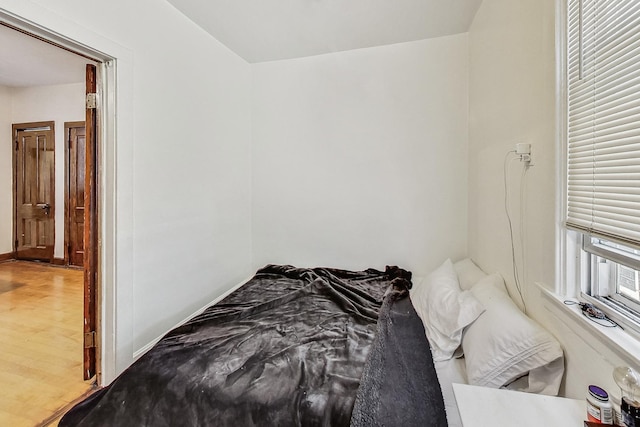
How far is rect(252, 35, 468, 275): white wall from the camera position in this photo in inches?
107

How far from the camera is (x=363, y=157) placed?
9.64ft

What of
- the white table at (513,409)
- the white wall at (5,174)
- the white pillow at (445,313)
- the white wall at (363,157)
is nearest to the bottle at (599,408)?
the white table at (513,409)

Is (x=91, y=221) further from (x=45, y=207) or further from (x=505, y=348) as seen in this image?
(x=45, y=207)

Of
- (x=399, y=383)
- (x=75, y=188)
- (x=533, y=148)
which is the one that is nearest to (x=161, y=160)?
(x=399, y=383)

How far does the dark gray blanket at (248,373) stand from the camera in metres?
1.16

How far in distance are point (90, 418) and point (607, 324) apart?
6.42ft

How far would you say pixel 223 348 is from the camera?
1497 mm

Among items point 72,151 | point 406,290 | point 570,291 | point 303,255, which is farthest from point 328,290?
point 72,151

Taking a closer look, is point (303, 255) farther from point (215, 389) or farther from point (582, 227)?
point (582, 227)

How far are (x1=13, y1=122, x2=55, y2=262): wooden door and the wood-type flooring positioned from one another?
95 centimetres

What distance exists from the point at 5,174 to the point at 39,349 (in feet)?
13.3

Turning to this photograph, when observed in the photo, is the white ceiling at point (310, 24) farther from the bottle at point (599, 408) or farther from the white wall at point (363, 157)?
the bottle at point (599, 408)

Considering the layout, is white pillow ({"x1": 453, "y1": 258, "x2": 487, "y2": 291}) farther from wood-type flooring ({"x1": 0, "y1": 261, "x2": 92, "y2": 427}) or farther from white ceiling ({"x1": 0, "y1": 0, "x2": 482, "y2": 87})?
wood-type flooring ({"x1": 0, "y1": 261, "x2": 92, "y2": 427})

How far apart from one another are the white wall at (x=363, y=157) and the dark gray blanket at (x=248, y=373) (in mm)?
1127
